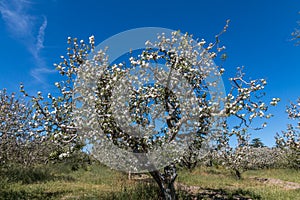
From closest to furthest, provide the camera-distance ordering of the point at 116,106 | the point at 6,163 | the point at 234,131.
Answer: the point at 116,106 → the point at 234,131 → the point at 6,163

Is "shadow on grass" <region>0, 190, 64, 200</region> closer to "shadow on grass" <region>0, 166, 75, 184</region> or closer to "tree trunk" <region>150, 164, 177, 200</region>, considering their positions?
"shadow on grass" <region>0, 166, 75, 184</region>

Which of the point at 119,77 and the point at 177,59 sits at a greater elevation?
the point at 177,59

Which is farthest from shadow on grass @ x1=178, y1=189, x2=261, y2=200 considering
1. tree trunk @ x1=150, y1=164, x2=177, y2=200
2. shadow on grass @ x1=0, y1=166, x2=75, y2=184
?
shadow on grass @ x1=0, y1=166, x2=75, y2=184

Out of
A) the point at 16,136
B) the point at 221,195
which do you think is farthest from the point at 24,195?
the point at 221,195

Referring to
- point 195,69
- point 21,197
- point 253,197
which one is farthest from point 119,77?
point 253,197

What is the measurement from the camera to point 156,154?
10.4 meters

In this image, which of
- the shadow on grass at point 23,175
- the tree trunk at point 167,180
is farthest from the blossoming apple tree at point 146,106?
the shadow on grass at point 23,175

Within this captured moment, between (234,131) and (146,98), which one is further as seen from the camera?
(234,131)

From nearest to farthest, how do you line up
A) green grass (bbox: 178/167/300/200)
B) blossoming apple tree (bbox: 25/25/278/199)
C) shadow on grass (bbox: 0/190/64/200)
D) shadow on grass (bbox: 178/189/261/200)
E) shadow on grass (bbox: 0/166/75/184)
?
blossoming apple tree (bbox: 25/25/278/199)
shadow on grass (bbox: 0/190/64/200)
shadow on grass (bbox: 178/189/261/200)
green grass (bbox: 178/167/300/200)
shadow on grass (bbox: 0/166/75/184)

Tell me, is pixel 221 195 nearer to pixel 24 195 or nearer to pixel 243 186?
pixel 243 186

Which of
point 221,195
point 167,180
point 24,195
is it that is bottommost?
point 221,195

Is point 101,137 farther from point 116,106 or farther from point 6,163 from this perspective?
point 6,163

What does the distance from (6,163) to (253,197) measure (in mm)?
18202

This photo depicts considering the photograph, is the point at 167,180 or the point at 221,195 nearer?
the point at 167,180
